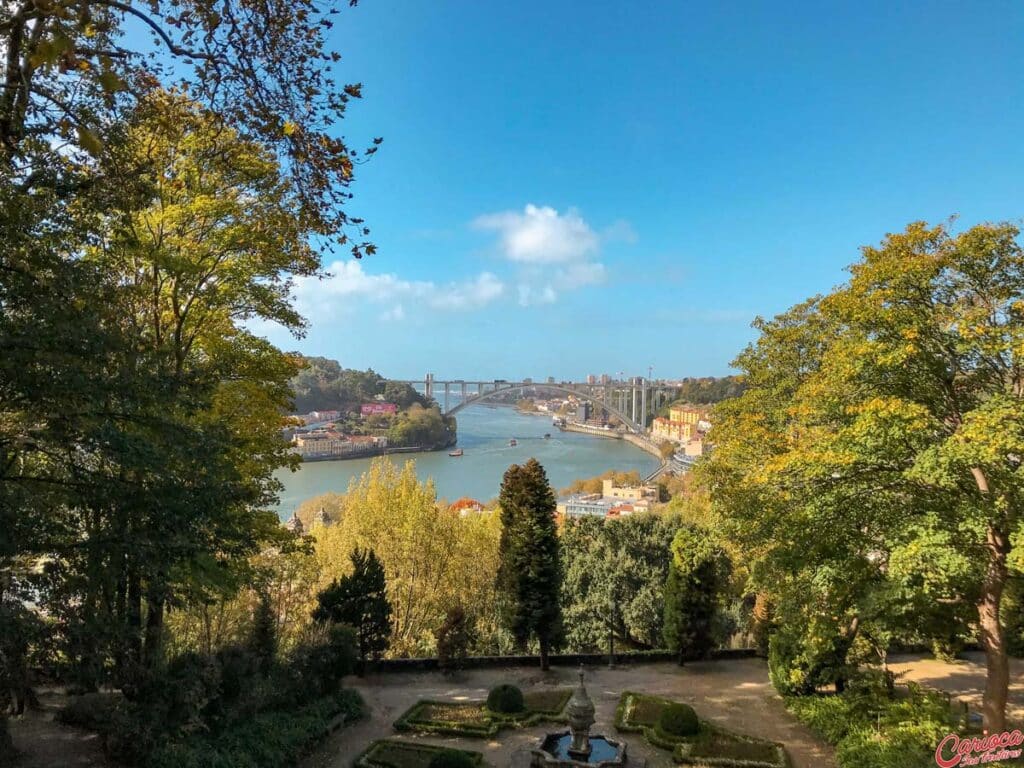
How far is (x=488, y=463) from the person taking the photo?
5191 centimetres

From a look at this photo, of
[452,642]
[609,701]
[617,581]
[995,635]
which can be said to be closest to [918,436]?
[995,635]

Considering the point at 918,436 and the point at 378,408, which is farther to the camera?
the point at 378,408

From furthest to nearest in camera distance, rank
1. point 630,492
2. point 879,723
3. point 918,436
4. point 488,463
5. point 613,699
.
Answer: point 488,463 < point 630,492 < point 613,699 < point 879,723 < point 918,436

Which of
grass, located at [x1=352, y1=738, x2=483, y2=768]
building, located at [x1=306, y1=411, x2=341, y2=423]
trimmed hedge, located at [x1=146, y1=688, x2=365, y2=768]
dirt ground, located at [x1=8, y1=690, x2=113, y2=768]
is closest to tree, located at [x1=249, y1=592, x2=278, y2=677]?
trimmed hedge, located at [x1=146, y1=688, x2=365, y2=768]

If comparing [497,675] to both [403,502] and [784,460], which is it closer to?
[403,502]

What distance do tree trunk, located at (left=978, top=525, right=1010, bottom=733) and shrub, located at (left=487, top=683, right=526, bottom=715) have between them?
21.1ft

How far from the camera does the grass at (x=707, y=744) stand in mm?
8991

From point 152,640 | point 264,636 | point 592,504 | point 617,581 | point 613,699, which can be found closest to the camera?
point 152,640

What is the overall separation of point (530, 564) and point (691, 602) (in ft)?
11.5

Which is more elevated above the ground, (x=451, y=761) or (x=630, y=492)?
(x=451, y=761)

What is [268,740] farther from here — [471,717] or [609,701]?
[609,701]

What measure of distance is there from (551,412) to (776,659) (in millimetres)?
105678

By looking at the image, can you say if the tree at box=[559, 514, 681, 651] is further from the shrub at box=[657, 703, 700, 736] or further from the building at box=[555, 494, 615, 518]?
the building at box=[555, 494, 615, 518]

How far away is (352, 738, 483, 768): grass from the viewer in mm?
8828
